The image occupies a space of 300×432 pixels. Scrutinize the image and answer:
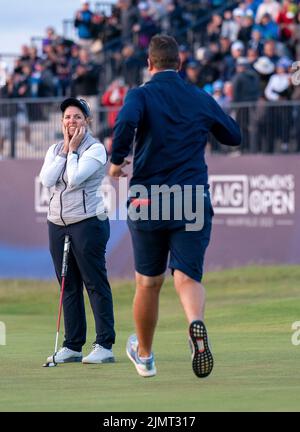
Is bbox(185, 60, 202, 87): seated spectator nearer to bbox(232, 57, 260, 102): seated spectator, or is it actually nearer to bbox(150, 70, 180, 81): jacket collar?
bbox(232, 57, 260, 102): seated spectator

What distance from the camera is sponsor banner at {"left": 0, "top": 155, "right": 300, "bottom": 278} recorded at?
854 inches

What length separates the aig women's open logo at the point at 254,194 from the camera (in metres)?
21.6

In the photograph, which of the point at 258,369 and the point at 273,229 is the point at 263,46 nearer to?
the point at 273,229

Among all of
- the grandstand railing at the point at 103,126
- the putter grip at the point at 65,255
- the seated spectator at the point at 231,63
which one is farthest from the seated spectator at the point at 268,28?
the putter grip at the point at 65,255

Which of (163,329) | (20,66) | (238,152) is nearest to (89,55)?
(20,66)

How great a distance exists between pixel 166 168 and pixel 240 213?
13.5m

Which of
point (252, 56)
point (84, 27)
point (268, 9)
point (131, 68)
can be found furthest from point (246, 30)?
point (84, 27)

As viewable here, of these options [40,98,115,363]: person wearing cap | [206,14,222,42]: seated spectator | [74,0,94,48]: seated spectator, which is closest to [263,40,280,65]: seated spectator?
[206,14,222,42]: seated spectator

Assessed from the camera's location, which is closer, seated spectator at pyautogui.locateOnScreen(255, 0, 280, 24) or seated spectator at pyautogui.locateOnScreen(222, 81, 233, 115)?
seated spectator at pyautogui.locateOnScreen(222, 81, 233, 115)

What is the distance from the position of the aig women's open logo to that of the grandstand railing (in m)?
0.56

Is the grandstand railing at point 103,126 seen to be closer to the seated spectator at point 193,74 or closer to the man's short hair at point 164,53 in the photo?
the seated spectator at point 193,74

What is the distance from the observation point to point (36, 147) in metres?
24.6

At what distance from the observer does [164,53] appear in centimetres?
890

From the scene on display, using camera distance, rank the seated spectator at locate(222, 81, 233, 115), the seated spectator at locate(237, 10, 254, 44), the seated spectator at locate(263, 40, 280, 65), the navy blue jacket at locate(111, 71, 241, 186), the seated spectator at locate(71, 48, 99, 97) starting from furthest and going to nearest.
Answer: the seated spectator at locate(71, 48, 99, 97), the seated spectator at locate(237, 10, 254, 44), the seated spectator at locate(263, 40, 280, 65), the seated spectator at locate(222, 81, 233, 115), the navy blue jacket at locate(111, 71, 241, 186)
